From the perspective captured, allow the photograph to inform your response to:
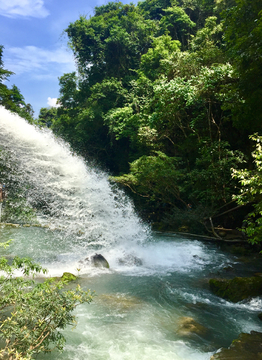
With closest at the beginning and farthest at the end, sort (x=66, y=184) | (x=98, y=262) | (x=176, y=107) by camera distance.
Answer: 1. (x=98, y=262)
2. (x=66, y=184)
3. (x=176, y=107)

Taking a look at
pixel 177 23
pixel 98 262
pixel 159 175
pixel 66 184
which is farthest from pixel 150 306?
pixel 177 23

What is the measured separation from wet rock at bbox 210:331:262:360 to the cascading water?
40cm

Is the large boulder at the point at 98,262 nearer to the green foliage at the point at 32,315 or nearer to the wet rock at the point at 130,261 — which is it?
the wet rock at the point at 130,261

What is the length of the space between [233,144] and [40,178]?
1057 cm

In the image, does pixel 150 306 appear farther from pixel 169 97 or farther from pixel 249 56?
pixel 169 97

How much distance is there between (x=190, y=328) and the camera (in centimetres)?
595

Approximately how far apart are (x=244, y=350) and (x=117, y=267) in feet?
19.8

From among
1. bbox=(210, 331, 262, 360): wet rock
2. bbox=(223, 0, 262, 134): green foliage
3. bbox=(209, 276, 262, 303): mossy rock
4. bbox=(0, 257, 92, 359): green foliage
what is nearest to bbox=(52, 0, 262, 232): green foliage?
bbox=(223, 0, 262, 134): green foliage

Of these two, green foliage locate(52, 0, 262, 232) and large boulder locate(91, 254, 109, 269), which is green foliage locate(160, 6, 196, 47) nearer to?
green foliage locate(52, 0, 262, 232)

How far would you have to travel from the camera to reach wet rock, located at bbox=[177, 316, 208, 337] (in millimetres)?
5785

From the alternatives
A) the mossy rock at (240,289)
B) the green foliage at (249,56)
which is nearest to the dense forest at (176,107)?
the green foliage at (249,56)

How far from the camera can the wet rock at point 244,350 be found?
15.2ft

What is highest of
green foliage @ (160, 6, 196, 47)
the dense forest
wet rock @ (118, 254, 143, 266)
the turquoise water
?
green foliage @ (160, 6, 196, 47)

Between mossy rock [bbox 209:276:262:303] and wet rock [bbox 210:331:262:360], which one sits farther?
mossy rock [bbox 209:276:262:303]
